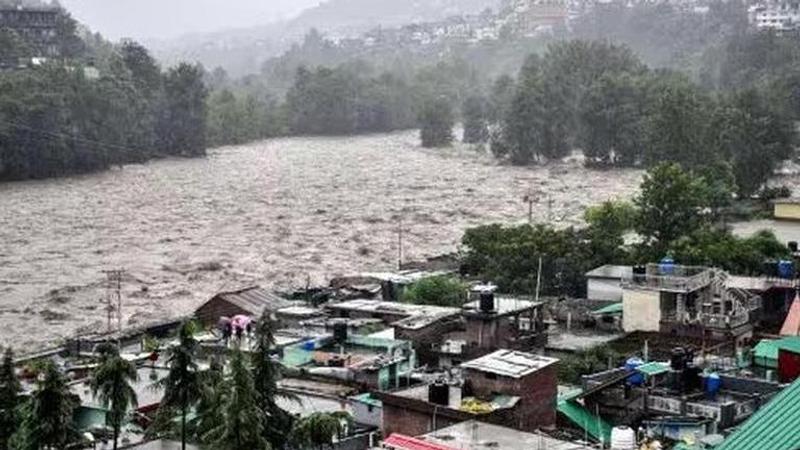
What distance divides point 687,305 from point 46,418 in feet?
40.8

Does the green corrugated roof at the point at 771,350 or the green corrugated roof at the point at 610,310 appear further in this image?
the green corrugated roof at the point at 610,310

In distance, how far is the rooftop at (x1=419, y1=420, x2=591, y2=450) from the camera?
1265 cm

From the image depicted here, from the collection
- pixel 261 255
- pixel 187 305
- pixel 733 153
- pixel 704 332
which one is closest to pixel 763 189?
pixel 733 153

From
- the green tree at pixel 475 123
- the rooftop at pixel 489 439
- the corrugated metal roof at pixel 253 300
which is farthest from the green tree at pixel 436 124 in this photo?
the rooftop at pixel 489 439

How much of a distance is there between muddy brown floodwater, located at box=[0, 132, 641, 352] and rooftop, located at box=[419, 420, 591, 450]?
54.0 feet

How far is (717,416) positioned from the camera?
585 inches

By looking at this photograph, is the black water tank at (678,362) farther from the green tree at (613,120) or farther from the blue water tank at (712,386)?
the green tree at (613,120)

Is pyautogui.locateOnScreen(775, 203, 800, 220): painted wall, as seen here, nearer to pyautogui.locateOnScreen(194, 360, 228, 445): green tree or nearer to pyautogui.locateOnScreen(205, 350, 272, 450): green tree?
pyautogui.locateOnScreen(194, 360, 228, 445): green tree

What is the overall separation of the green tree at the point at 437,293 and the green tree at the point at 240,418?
13864 millimetres

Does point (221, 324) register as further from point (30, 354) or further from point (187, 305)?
point (187, 305)

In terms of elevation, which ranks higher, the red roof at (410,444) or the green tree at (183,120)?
the green tree at (183,120)

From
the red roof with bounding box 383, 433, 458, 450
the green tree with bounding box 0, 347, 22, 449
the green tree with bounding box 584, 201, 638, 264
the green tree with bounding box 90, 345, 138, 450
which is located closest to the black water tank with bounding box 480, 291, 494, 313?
the green tree with bounding box 90, 345, 138, 450

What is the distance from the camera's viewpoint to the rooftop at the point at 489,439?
12.6 m

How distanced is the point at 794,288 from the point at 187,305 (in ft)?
50.9
